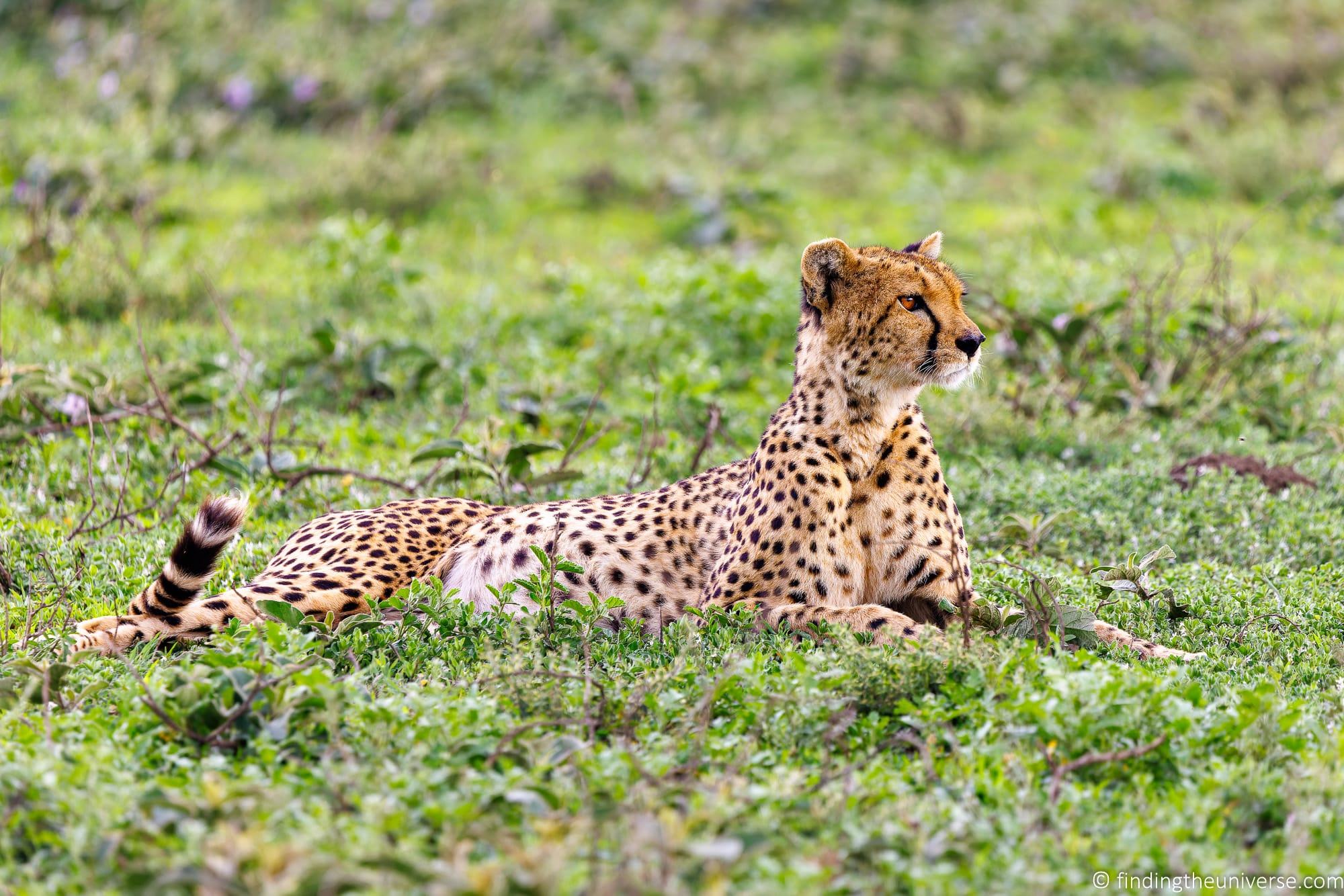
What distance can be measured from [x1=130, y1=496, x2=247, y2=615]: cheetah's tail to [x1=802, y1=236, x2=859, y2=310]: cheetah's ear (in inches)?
70.2

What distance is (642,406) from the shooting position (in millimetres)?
6898

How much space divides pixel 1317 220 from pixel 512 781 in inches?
333

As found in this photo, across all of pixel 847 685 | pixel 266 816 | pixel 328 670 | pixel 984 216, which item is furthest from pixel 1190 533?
pixel 984 216

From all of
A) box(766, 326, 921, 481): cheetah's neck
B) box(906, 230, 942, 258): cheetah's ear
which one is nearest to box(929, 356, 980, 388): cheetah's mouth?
box(766, 326, 921, 481): cheetah's neck

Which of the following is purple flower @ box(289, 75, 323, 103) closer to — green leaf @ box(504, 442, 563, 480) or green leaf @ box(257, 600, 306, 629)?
green leaf @ box(504, 442, 563, 480)

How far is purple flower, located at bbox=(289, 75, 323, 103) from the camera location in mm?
11578

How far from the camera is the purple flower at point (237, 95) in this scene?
11.4 metres

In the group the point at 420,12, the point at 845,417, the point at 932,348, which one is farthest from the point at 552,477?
the point at 420,12

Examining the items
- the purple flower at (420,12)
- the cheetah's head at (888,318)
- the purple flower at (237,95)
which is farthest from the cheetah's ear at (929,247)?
the purple flower at (420,12)

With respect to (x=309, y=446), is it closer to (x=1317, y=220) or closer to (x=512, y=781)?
(x=512, y=781)

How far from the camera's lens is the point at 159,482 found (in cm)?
582

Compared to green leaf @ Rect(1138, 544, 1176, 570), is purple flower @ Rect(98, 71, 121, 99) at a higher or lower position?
higher

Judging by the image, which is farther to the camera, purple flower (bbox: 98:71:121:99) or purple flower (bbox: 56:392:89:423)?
purple flower (bbox: 98:71:121:99)

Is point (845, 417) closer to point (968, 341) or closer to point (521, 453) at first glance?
point (968, 341)
